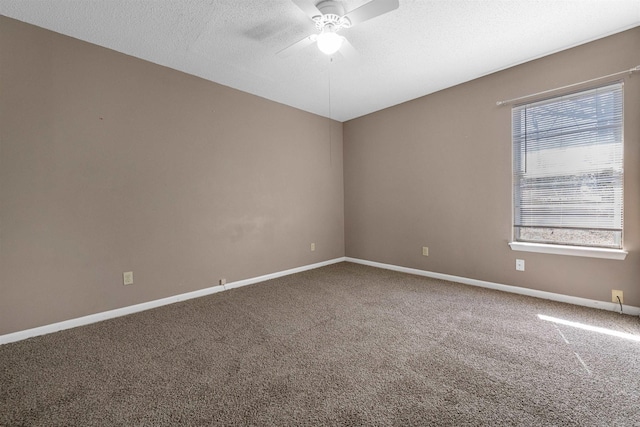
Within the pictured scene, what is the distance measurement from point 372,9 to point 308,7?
42 cm

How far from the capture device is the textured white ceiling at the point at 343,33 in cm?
203

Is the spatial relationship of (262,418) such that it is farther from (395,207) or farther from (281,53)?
(395,207)

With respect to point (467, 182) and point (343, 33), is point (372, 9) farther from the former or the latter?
point (467, 182)

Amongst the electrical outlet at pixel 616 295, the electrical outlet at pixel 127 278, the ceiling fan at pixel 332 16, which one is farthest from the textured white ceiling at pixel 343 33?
the electrical outlet at pixel 616 295

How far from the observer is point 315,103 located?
156 inches

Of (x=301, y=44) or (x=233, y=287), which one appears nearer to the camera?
(x=301, y=44)

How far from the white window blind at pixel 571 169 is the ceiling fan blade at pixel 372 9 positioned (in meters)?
2.11

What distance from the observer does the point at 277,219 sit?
3.89 m

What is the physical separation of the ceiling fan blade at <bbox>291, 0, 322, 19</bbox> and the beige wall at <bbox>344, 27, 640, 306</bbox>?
223 cm

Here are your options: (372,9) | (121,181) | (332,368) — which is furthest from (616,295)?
(121,181)

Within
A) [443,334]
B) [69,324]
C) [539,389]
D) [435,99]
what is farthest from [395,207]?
[69,324]

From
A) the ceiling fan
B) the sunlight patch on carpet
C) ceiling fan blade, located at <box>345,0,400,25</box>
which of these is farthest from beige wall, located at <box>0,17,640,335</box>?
ceiling fan blade, located at <box>345,0,400,25</box>

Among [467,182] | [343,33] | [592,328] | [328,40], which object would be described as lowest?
[592,328]

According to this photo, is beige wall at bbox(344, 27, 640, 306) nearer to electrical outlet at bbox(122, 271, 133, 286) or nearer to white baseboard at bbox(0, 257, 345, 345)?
white baseboard at bbox(0, 257, 345, 345)
